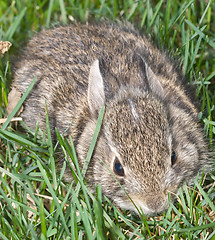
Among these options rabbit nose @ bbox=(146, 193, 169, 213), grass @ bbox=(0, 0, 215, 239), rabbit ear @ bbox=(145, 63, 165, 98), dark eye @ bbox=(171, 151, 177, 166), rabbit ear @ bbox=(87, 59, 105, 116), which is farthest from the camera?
rabbit ear @ bbox=(145, 63, 165, 98)

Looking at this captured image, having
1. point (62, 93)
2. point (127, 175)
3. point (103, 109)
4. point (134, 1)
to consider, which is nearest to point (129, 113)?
point (103, 109)

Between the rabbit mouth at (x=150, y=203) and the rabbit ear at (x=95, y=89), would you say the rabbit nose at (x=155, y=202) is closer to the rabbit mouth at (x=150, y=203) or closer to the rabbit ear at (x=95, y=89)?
the rabbit mouth at (x=150, y=203)

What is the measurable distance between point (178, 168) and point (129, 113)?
734 millimetres

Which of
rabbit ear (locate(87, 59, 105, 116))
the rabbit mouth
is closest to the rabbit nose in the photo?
the rabbit mouth

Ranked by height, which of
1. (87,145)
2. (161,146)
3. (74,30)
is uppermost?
(74,30)

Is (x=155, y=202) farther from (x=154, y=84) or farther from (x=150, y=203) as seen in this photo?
(x=154, y=84)

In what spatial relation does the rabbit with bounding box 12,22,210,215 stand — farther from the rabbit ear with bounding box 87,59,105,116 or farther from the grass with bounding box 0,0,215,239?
the grass with bounding box 0,0,215,239

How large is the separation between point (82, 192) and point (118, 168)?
0.64 m

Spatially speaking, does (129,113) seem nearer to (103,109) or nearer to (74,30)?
(103,109)

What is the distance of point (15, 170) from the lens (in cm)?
524

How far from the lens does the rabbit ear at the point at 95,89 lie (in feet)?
15.7

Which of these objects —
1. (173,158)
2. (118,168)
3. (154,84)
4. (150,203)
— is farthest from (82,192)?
(154,84)

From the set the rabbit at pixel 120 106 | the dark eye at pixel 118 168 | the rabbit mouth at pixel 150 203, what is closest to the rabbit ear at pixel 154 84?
the rabbit at pixel 120 106

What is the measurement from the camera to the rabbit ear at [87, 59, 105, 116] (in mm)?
4781
